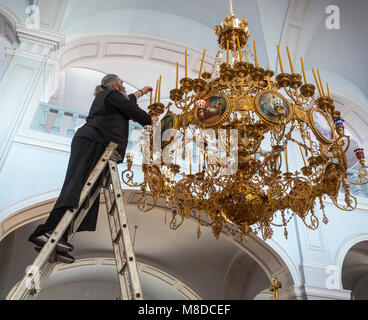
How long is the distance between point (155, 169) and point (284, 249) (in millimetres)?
3396

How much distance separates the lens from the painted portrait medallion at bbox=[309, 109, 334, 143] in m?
3.56

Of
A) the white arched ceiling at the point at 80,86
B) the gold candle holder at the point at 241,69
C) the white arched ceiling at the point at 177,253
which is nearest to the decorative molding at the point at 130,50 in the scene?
the white arched ceiling at the point at 80,86

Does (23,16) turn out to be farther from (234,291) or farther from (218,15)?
(234,291)

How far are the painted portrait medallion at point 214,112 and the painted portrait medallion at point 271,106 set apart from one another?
0.99ft

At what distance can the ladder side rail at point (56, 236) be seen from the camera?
5.67ft

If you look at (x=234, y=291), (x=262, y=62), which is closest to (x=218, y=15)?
(x=262, y=62)

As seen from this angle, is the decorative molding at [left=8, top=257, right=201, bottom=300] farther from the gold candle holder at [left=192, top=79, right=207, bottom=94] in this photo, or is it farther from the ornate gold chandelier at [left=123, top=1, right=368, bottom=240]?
the gold candle holder at [left=192, top=79, right=207, bottom=94]

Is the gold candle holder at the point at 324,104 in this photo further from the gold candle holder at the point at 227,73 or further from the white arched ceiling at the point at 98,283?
the white arched ceiling at the point at 98,283

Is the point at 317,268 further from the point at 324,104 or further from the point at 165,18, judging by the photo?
the point at 165,18

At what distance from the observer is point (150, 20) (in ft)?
26.8

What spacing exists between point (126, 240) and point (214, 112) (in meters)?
1.86

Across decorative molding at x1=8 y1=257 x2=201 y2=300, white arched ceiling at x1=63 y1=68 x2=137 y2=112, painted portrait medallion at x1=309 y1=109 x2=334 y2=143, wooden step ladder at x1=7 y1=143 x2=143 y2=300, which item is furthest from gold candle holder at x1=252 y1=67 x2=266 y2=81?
decorative molding at x1=8 y1=257 x2=201 y2=300

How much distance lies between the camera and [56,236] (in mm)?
1948

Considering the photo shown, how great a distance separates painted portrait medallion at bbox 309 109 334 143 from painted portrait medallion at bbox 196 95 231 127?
2.77 feet
